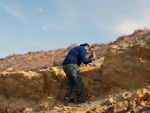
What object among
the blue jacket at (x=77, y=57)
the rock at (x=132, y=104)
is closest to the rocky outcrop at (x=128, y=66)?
the blue jacket at (x=77, y=57)

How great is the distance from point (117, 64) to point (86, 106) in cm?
133

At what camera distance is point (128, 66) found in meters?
4.66

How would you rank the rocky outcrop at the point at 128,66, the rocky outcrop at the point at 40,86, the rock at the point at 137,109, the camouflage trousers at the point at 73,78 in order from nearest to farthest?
the rock at the point at 137,109, the rocky outcrop at the point at 128,66, the camouflage trousers at the point at 73,78, the rocky outcrop at the point at 40,86

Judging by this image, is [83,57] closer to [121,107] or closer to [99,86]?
[99,86]

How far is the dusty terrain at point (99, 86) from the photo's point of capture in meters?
3.84

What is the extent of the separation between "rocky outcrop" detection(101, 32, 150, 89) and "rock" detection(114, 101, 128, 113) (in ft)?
3.11

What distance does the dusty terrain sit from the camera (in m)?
3.84

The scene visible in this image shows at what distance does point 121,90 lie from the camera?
4.54 m

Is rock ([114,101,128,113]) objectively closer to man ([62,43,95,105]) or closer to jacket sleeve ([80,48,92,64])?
man ([62,43,95,105])

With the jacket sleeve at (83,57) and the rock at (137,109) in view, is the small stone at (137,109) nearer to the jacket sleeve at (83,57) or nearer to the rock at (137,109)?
the rock at (137,109)

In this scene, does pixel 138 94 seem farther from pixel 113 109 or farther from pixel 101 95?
pixel 101 95

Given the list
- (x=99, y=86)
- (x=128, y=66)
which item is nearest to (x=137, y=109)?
(x=128, y=66)

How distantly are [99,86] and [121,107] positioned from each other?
1.56 meters

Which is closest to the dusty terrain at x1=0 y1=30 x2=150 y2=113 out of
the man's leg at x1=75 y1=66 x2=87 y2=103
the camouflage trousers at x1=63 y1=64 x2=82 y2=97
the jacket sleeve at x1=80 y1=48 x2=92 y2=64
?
the man's leg at x1=75 y1=66 x2=87 y2=103
